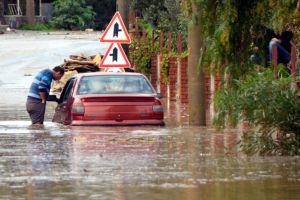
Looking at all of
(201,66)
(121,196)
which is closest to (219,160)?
(201,66)

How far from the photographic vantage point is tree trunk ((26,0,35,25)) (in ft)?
267

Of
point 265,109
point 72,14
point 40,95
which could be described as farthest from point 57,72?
point 72,14

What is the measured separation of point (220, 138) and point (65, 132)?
3.20m

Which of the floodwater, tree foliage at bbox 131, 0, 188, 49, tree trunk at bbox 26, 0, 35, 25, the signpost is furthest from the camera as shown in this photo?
tree trunk at bbox 26, 0, 35, 25

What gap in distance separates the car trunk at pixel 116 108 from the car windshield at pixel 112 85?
0.40m

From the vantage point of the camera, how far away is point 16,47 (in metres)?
56.5

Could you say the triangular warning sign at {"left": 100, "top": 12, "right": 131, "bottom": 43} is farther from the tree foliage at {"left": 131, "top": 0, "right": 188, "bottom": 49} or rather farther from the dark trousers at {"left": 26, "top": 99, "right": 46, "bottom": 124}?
the tree foliage at {"left": 131, "top": 0, "right": 188, "bottom": 49}

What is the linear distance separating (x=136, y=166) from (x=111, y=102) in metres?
7.07

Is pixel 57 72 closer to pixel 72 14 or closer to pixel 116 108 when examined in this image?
pixel 116 108

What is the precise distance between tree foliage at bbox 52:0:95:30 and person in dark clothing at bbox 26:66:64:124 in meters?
56.6

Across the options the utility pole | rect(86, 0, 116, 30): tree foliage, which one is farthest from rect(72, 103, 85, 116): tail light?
rect(86, 0, 116, 30): tree foliage

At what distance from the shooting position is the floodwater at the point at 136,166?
39.9 ft

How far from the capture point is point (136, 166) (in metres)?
14.4

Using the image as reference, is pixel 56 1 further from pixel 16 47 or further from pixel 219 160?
pixel 219 160
